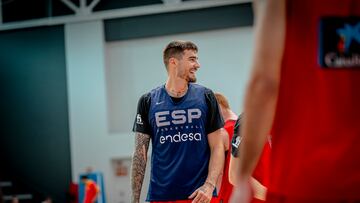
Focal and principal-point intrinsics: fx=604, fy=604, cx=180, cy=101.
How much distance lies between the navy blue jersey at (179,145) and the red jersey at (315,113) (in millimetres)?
3224

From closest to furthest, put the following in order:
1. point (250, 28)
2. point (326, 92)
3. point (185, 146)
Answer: point (326, 92)
point (185, 146)
point (250, 28)

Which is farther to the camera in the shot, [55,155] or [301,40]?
[55,155]

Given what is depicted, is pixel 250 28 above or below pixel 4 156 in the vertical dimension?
above

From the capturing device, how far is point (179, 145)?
491 centimetres

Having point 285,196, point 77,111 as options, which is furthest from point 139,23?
point 285,196

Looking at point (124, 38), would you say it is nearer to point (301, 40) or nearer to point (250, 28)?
point (250, 28)

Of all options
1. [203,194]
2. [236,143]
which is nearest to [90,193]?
[203,194]

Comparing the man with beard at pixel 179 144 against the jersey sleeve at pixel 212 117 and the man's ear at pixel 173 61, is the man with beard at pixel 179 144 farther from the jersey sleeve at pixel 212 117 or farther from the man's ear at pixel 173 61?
the man's ear at pixel 173 61

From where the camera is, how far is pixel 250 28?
18547mm

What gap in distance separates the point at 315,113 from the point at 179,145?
330 centimetres

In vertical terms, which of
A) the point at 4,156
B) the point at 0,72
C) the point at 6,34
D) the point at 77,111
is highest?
the point at 6,34

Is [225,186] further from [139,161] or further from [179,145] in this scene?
[139,161]

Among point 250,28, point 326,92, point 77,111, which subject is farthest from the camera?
point 77,111

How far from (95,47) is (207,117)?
49.3 feet
